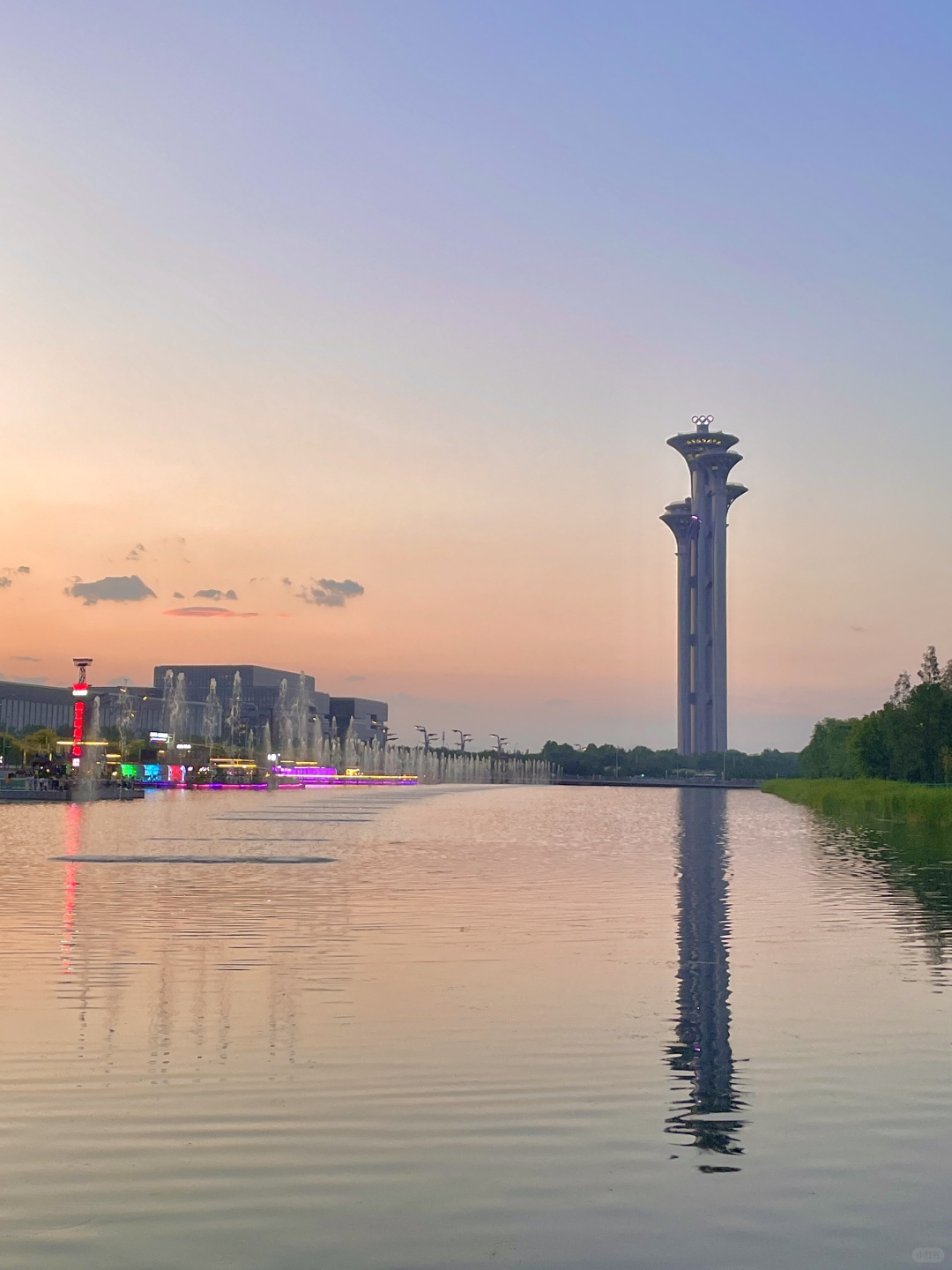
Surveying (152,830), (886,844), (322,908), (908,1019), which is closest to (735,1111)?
(908,1019)

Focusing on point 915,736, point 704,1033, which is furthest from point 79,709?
point 704,1033

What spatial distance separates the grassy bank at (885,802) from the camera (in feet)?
228

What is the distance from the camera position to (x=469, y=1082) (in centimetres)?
1370

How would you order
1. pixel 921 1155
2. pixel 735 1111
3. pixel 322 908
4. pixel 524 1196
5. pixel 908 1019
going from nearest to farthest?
pixel 524 1196, pixel 921 1155, pixel 735 1111, pixel 908 1019, pixel 322 908

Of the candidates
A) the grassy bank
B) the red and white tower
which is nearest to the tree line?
the grassy bank

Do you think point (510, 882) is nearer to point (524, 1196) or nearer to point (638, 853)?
point (638, 853)

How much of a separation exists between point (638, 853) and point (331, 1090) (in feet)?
128

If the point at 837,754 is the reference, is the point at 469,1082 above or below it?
below

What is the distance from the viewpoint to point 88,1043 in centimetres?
1524

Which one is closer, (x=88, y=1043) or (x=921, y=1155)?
(x=921, y=1155)

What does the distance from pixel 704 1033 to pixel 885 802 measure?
72.2 m

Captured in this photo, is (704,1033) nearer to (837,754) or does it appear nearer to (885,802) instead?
(885,802)

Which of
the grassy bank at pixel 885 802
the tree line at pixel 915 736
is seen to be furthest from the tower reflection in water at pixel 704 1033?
the tree line at pixel 915 736

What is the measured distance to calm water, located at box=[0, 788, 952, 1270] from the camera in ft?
30.9
